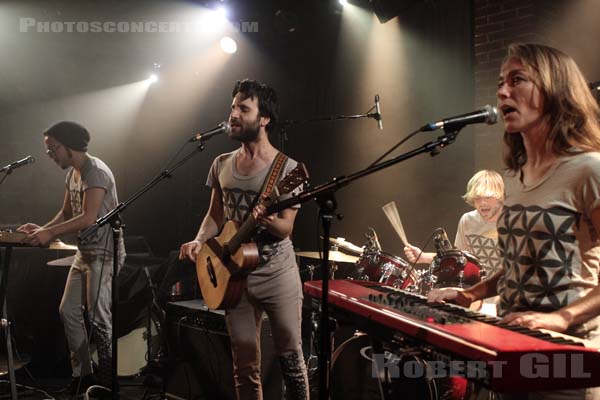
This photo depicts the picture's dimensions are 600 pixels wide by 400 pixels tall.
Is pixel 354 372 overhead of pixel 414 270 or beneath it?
beneath

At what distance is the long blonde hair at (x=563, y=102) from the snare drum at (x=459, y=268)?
85.7 inches

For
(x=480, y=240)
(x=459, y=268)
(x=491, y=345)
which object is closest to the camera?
(x=491, y=345)

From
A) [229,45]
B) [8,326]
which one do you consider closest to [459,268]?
[8,326]

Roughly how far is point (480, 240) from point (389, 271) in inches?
30.7

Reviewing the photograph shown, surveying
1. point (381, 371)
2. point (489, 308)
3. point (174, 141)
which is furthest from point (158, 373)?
point (174, 141)

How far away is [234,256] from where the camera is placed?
325cm

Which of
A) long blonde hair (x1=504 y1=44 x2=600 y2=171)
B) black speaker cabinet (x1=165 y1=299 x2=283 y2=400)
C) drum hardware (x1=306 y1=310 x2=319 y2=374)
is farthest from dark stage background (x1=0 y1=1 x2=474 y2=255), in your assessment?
long blonde hair (x1=504 y1=44 x2=600 y2=171)

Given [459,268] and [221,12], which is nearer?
[459,268]

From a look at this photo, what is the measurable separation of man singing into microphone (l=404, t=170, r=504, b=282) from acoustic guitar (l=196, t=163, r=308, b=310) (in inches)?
72.7

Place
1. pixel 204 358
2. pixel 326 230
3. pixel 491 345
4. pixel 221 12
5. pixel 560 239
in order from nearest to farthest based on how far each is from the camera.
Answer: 1. pixel 491 345
2. pixel 560 239
3. pixel 326 230
4. pixel 204 358
5. pixel 221 12

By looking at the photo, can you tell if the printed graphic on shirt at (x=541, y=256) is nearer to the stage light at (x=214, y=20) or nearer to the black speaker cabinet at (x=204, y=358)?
the black speaker cabinet at (x=204, y=358)

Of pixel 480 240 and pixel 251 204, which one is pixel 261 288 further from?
pixel 480 240

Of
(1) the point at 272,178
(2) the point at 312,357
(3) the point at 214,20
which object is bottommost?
(2) the point at 312,357

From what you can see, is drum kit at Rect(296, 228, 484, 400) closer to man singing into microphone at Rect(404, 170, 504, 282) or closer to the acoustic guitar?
man singing into microphone at Rect(404, 170, 504, 282)
